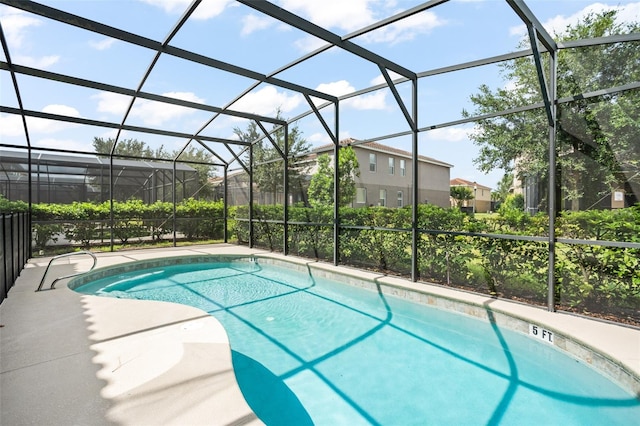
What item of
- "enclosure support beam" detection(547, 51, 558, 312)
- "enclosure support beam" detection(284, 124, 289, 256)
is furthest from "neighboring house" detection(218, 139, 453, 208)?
"enclosure support beam" detection(547, 51, 558, 312)

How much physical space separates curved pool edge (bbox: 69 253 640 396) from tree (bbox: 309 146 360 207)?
1760mm

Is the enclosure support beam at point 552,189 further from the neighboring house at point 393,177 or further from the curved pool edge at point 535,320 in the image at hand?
the neighboring house at point 393,177

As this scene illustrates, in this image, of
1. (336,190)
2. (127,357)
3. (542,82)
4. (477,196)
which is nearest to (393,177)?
(336,190)

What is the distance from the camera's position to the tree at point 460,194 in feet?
17.2

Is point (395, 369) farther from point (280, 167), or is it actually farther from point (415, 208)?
point (280, 167)

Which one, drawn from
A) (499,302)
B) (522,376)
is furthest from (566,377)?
(499,302)

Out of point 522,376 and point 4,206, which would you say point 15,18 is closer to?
point 4,206

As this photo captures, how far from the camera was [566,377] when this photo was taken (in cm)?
302

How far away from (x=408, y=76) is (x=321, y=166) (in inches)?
129

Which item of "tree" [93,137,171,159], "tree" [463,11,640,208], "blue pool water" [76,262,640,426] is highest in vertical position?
"tree" [93,137,171,159]

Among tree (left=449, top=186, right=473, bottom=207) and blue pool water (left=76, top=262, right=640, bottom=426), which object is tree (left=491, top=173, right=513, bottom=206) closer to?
tree (left=449, top=186, right=473, bottom=207)

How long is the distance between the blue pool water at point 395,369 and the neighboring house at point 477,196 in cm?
178

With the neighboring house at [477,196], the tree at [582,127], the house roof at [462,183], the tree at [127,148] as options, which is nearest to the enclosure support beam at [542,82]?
the tree at [582,127]

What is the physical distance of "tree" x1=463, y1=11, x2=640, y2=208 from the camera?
359cm
